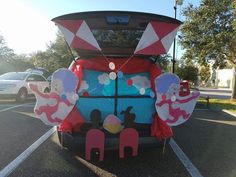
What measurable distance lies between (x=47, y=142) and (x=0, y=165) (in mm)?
1867

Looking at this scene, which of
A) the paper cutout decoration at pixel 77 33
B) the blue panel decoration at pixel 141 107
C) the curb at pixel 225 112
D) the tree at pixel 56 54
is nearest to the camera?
the paper cutout decoration at pixel 77 33

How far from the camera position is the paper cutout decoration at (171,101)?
570 centimetres

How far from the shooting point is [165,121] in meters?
5.71

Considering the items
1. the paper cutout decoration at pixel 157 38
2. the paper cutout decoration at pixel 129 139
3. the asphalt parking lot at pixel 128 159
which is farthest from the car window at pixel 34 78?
the paper cutout decoration at pixel 129 139

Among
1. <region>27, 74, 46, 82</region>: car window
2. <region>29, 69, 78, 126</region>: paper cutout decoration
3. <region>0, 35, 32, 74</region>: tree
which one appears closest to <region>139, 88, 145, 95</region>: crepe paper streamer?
<region>29, 69, 78, 126</region>: paper cutout decoration

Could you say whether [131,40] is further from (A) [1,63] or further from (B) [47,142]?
(A) [1,63]

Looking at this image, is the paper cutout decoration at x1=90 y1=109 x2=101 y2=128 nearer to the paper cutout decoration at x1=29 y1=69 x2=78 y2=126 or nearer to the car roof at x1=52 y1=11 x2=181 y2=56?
the paper cutout decoration at x1=29 y1=69 x2=78 y2=126

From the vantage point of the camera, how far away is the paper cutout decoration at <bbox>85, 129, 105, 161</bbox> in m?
5.57

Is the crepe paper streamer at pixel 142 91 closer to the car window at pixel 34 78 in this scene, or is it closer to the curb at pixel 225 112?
the curb at pixel 225 112

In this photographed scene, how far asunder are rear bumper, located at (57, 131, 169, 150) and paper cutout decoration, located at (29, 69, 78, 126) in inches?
12.4

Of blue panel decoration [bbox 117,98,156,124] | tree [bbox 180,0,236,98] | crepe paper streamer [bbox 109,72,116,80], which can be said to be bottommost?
blue panel decoration [bbox 117,98,156,124]

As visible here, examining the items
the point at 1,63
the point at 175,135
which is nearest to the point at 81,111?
the point at 175,135

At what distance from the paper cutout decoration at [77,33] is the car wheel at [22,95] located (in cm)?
1219

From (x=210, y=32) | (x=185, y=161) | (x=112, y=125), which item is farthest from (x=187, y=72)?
(x=112, y=125)
